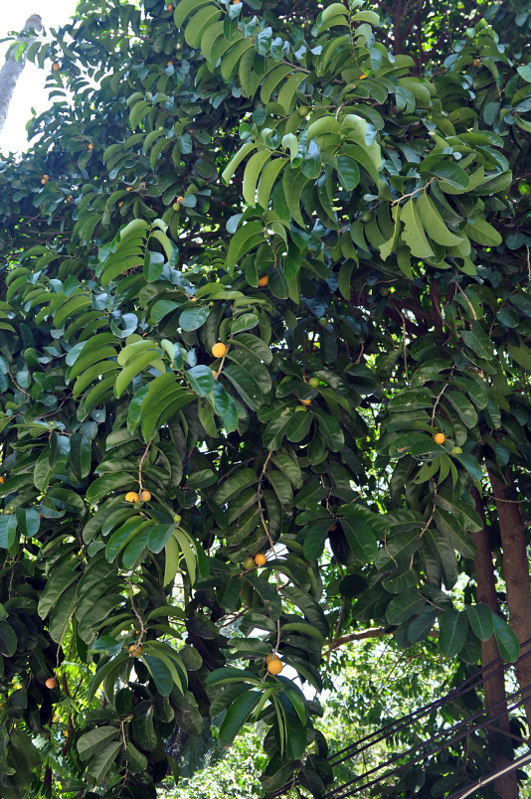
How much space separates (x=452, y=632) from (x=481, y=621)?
8 centimetres

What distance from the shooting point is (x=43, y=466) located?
2197mm

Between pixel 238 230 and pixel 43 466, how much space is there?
35.8 inches

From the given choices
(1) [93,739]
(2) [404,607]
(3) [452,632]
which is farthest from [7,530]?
(3) [452,632]

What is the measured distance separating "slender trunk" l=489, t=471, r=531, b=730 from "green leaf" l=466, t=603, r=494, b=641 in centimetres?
112

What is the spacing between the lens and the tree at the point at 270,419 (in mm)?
1821

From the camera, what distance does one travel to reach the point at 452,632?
1845mm

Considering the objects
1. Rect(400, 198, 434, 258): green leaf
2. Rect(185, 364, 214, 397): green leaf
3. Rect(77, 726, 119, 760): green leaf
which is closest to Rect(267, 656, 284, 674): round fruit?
Rect(77, 726, 119, 760): green leaf

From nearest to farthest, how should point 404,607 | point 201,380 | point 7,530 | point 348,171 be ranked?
point 201,380 < point 348,171 < point 404,607 < point 7,530

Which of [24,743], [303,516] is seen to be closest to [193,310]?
[303,516]

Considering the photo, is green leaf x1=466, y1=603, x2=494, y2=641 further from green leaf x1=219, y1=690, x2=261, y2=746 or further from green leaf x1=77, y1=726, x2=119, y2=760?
green leaf x1=77, y1=726, x2=119, y2=760

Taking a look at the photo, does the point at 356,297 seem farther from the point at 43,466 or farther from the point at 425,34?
the point at 425,34

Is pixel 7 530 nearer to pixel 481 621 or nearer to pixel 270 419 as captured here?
pixel 270 419

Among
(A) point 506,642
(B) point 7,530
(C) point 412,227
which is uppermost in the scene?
(C) point 412,227

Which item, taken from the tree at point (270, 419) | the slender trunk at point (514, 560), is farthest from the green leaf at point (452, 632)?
the slender trunk at point (514, 560)
